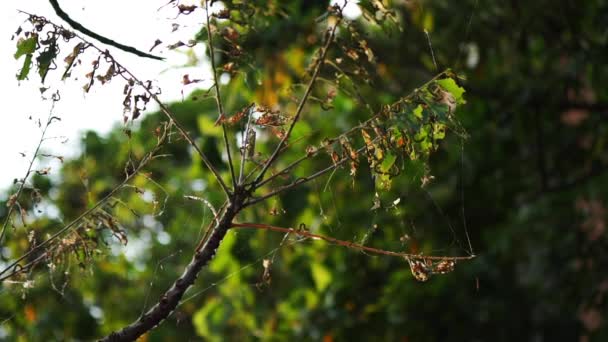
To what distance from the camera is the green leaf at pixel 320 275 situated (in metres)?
4.84

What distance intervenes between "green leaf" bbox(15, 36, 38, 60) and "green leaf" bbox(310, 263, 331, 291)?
3604 millimetres

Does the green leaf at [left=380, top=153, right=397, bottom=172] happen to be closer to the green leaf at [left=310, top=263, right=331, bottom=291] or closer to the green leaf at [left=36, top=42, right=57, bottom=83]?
the green leaf at [left=36, top=42, right=57, bottom=83]

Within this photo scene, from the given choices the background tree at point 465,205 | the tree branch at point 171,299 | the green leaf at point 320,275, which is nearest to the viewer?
the tree branch at point 171,299

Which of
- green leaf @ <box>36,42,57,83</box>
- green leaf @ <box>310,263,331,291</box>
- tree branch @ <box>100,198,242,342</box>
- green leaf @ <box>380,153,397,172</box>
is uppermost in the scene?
green leaf @ <box>36,42,57,83</box>

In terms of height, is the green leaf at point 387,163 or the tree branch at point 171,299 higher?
the green leaf at point 387,163

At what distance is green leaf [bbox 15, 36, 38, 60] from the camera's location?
130 cm

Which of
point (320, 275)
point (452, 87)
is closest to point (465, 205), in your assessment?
point (320, 275)

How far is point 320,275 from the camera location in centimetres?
485

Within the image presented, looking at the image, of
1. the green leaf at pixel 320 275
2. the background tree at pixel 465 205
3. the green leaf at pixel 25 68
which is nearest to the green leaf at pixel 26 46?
the green leaf at pixel 25 68

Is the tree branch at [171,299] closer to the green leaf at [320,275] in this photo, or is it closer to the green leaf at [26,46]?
the green leaf at [26,46]

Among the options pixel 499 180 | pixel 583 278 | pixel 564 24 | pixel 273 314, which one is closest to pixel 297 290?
pixel 273 314

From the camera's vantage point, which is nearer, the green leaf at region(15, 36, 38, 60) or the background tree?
the green leaf at region(15, 36, 38, 60)

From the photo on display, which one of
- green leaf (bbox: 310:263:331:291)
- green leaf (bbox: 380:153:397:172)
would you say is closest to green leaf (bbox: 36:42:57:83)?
green leaf (bbox: 380:153:397:172)

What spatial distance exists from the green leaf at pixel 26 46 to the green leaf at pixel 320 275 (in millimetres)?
3604
